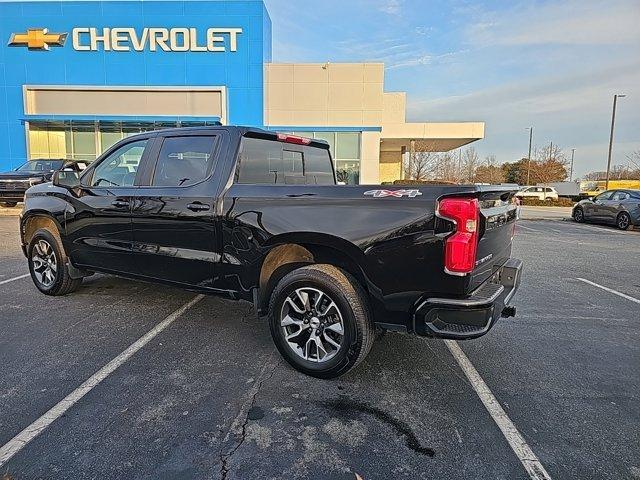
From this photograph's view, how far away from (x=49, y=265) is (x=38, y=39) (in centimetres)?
2515

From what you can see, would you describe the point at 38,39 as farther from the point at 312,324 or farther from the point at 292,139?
the point at 312,324

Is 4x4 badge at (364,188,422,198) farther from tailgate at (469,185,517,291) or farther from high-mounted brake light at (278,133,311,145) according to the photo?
high-mounted brake light at (278,133,311,145)

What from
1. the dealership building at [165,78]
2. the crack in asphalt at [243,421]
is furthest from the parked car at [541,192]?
the crack in asphalt at [243,421]

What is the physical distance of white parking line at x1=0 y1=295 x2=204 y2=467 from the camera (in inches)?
98.7

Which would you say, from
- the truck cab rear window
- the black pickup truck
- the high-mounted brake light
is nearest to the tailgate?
the black pickup truck

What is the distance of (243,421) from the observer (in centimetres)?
283

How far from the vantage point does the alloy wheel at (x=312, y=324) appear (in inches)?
132

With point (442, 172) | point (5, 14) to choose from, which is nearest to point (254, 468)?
point (5, 14)

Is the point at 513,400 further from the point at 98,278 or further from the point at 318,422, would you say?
the point at 98,278

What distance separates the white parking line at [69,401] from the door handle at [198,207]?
1307mm

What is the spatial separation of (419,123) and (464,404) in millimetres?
27391

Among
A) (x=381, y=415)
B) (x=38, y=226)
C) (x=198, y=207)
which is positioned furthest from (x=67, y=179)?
(x=381, y=415)

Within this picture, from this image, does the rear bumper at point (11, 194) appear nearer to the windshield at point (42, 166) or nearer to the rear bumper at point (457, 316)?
the windshield at point (42, 166)

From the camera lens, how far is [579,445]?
8.58 feet
